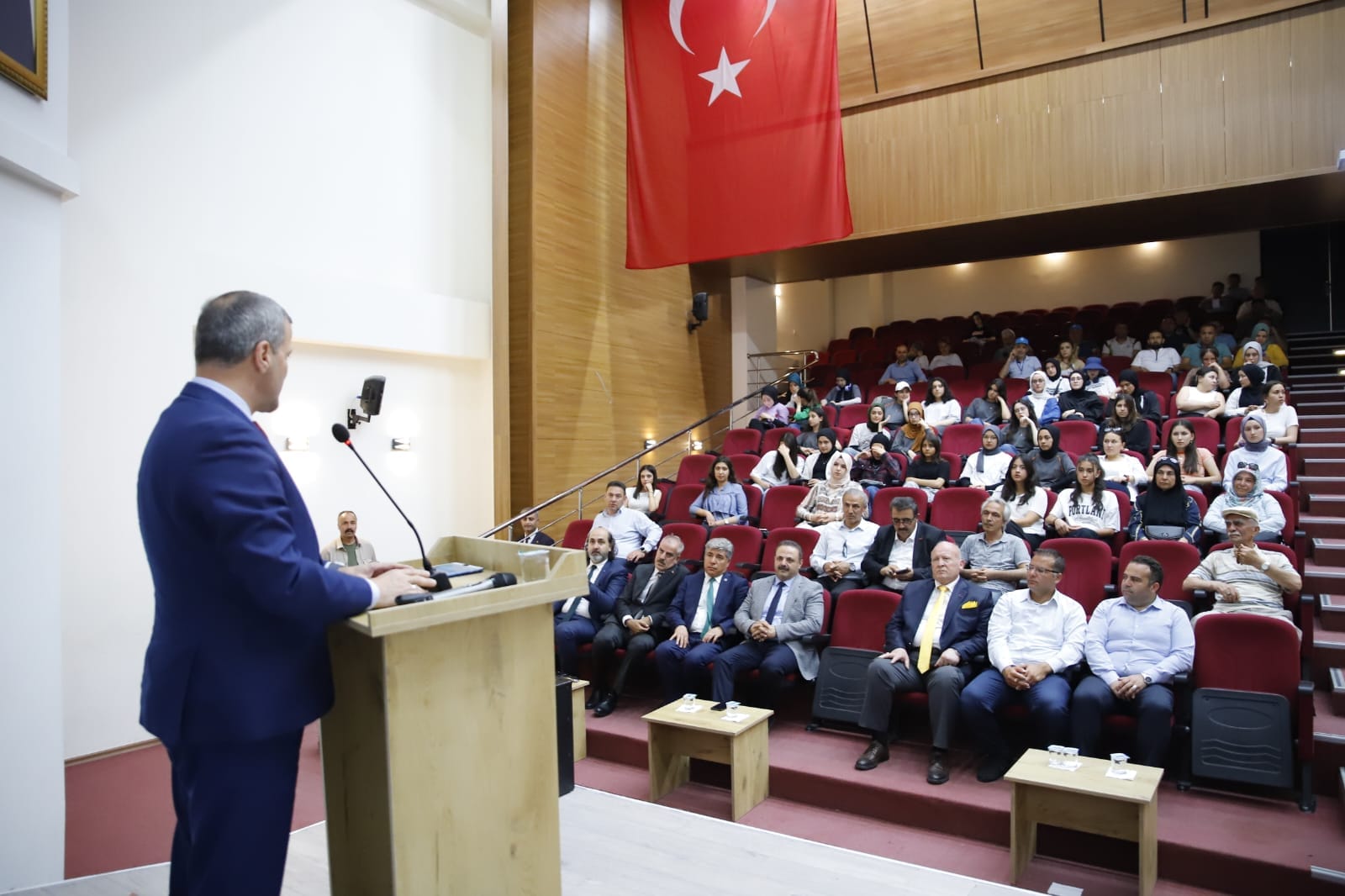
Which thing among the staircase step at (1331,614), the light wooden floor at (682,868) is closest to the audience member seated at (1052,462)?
the staircase step at (1331,614)

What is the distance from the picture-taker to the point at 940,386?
671cm

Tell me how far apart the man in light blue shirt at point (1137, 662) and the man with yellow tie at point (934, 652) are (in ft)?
1.44

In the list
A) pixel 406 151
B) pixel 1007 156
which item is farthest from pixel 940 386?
pixel 406 151

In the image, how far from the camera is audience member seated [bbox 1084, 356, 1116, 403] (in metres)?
6.23

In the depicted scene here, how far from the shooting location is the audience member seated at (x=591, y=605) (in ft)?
14.8

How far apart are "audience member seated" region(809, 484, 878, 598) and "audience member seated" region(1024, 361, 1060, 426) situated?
2063 mm

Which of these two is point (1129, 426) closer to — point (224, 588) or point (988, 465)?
point (988, 465)

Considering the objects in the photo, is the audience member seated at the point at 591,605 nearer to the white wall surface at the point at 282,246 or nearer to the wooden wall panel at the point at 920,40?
the white wall surface at the point at 282,246

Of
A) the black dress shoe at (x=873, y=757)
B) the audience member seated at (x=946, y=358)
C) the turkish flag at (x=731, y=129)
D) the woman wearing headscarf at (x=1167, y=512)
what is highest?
the turkish flag at (x=731, y=129)

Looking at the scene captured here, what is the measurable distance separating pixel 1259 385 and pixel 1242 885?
13.3ft

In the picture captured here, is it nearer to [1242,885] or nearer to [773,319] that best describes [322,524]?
[1242,885]

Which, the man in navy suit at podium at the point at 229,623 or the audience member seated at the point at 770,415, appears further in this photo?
the audience member seated at the point at 770,415

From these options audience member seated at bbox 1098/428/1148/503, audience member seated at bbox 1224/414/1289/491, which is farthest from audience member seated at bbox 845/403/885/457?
audience member seated at bbox 1224/414/1289/491

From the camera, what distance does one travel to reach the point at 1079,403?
19.9ft
